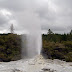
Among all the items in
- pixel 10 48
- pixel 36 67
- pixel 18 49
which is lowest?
pixel 36 67

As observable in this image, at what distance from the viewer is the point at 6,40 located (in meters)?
22.0

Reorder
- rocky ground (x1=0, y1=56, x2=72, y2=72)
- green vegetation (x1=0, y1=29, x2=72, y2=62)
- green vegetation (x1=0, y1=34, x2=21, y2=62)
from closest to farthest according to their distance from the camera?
rocky ground (x1=0, y1=56, x2=72, y2=72) < green vegetation (x1=0, y1=34, x2=21, y2=62) < green vegetation (x1=0, y1=29, x2=72, y2=62)

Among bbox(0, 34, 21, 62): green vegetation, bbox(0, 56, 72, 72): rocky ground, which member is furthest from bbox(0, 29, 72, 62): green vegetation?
bbox(0, 56, 72, 72): rocky ground

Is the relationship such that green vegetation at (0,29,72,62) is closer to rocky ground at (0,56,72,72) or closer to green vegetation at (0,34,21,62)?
green vegetation at (0,34,21,62)

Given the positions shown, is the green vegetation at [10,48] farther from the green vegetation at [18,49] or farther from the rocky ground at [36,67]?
the rocky ground at [36,67]

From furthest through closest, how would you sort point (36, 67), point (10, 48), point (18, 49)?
point (18, 49)
point (10, 48)
point (36, 67)

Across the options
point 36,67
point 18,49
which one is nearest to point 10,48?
point 18,49

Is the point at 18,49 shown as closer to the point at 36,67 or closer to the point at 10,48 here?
the point at 10,48

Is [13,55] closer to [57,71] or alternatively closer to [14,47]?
[14,47]

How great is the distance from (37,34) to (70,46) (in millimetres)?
8141

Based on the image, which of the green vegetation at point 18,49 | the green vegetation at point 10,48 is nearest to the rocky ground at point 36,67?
the green vegetation at point 10,48

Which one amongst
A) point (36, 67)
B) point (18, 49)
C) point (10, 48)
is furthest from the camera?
point (18, 49)

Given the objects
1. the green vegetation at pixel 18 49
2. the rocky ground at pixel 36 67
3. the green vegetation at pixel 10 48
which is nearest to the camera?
the rocky ground at pixel 36 67

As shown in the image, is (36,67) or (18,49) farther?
(18,49)
